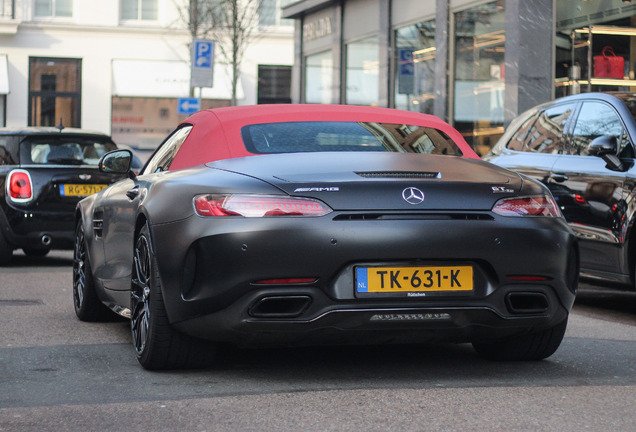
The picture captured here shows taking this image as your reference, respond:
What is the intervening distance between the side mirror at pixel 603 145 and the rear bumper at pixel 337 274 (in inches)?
117

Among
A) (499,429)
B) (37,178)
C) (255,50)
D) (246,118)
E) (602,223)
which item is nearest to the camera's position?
(499,429)

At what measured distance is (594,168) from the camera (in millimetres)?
8484

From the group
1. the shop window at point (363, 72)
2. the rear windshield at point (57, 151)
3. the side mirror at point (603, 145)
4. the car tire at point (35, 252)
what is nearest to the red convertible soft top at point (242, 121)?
the side mirror at point (603, 145)

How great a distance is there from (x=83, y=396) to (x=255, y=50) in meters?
37.3

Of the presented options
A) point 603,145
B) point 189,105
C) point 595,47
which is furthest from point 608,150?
point 189,105

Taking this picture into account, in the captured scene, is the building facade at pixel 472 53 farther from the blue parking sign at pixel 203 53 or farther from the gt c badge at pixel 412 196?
the gt c badge at pixel 412 196

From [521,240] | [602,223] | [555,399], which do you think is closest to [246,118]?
[521,240]

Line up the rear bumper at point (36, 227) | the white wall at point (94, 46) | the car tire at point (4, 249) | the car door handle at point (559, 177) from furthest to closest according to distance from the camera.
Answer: the white wall at point (94, 46), the car tire at point (4, 249), the rear bumper at point (36, 227), the car door handle at point (559, 177)

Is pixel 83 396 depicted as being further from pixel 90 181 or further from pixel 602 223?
pixel 90 181

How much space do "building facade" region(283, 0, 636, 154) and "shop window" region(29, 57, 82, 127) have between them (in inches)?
566

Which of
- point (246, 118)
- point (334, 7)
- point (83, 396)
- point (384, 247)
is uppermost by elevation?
point (334, 7)

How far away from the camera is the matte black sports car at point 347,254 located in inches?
197

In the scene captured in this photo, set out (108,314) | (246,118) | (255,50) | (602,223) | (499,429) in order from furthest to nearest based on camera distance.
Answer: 1. (255,50)
2. (602,223)
3. (108,314)
4. (246,118)
5. (499,429)

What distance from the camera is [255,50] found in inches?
1644
